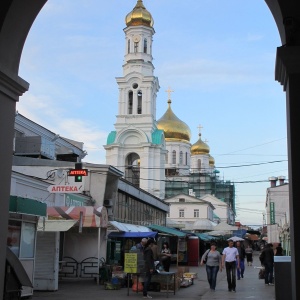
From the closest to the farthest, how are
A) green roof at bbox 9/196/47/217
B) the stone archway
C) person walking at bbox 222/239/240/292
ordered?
the stone archway → green roof at bbox 9/196/47/217 → person walking at bbox 222/239/240/292

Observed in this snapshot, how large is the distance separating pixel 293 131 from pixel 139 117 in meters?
63.6

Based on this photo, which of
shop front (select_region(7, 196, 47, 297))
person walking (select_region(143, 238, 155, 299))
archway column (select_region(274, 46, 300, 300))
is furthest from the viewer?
person walking (select_region(143, 238, 155, 299))

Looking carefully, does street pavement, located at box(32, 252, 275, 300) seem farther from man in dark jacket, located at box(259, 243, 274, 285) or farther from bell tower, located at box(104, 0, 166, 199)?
bell tower, located at box(104, 0, 166, 199)

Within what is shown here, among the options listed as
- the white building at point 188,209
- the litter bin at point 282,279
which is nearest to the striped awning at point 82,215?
the litter bin at point 282,279

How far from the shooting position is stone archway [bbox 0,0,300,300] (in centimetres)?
618

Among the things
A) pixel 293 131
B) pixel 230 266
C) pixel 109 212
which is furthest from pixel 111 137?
pixel 293 131

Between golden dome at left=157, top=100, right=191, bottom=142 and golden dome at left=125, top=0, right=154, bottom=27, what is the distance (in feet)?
74.6

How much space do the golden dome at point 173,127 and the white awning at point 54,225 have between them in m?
74.5

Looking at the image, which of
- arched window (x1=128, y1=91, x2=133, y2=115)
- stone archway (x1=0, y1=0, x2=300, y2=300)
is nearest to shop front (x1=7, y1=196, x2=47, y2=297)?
stone archway (x1=0, y1=0, x2=300, y2=300)

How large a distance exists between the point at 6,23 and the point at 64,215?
11.3 metres

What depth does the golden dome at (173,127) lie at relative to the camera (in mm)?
91062

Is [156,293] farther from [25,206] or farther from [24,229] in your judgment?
[25,206]

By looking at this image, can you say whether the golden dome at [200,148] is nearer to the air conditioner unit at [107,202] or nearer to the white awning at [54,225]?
the air conditioner unit at [107,202]

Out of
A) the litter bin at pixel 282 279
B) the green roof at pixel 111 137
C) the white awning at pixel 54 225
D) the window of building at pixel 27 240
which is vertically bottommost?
the litter bin at pixel 282 279
